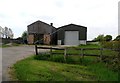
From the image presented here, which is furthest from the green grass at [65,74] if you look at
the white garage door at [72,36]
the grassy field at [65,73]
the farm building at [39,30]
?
the farm building at [39,30]

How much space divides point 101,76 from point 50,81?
327cm

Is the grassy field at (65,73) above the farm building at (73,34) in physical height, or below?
below

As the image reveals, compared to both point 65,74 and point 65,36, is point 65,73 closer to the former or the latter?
point 65,74

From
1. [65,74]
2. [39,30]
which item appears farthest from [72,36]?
[65,74]

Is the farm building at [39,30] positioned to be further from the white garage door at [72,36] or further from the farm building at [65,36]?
the white garage door at [72,36]

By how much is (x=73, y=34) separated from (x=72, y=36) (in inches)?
16.3

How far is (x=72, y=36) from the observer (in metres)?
49.8

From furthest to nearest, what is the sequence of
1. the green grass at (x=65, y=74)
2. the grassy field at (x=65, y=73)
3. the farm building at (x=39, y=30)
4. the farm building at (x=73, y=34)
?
the farm building at (x=39, y=30) < the farm building at (x=73, y=34) < the grassy field at (x=65, y=73) < the green grass at (x=65, y=74)

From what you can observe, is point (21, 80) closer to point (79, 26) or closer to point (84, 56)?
point (84, 56)

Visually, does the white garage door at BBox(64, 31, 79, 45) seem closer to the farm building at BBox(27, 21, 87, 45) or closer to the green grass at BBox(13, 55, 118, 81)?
the farm building at BBox(27, 21, 87, 45)

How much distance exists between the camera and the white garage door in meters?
49.9

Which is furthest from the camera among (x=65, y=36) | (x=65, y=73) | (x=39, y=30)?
(x=39, y=30)

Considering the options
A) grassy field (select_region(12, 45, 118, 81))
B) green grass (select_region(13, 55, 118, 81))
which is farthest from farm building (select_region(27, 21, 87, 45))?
green grass (select_region(13, 55, 118, 81))

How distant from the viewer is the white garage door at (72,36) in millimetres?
49900
